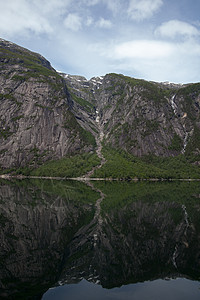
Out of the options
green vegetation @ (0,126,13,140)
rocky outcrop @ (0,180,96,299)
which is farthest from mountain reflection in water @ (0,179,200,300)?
green vegetation @ (0,126,13,140)

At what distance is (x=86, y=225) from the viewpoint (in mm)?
30281

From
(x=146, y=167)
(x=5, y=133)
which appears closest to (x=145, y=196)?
(x=146, y=167)

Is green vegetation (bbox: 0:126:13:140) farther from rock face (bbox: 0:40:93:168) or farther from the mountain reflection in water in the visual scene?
the mountain reflection in water

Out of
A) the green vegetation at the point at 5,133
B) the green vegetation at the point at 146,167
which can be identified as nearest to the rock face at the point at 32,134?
the green vegetation at the point at 5,133

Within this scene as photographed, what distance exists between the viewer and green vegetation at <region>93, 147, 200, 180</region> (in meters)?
148

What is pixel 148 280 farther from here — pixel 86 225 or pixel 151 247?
pixel 86 225

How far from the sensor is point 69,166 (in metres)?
162

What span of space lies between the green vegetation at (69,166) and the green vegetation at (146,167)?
9.33 m

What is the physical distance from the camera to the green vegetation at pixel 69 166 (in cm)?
15100

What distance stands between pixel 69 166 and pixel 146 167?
49220mm

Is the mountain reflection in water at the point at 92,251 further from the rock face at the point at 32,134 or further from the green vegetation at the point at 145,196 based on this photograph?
the rock face at the point at 32,134

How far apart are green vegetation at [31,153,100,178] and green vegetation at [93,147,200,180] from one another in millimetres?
9334

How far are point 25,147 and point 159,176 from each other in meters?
92.2

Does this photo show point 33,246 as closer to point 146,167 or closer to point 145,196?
point 145,196
